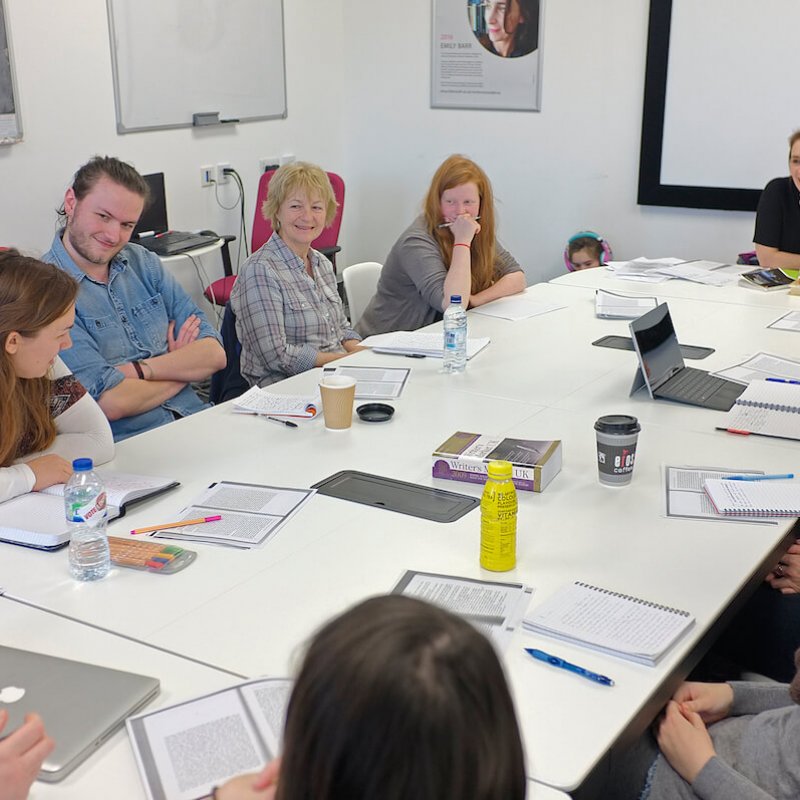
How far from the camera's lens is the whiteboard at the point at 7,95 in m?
3.81

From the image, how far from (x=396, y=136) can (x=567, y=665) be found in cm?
485

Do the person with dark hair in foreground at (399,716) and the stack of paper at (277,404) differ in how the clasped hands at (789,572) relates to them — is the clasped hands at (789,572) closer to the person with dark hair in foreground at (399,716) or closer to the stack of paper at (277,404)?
the stack of paper at (277,404)

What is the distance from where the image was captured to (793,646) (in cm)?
200

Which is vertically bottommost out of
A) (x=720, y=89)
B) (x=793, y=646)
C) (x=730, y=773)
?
(x=793, y=646)

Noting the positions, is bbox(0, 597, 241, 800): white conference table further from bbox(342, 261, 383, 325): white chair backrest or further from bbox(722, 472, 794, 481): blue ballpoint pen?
bbox(342, 261, 383, 325): white chair backrest

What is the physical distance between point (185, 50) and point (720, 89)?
261 centimetres

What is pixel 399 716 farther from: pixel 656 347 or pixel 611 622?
pixel 656 347

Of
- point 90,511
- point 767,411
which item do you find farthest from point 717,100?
point 90,511

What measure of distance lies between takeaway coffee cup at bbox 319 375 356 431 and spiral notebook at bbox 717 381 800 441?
0.88 m

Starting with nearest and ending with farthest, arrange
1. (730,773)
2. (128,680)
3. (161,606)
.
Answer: (128,680) < (730,773) < (161,606)

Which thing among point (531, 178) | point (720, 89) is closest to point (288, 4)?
point (531, 178)

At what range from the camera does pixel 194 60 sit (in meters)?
4.74

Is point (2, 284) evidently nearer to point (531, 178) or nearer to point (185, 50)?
point (185, 50)

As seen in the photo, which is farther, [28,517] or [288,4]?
[288,4]
